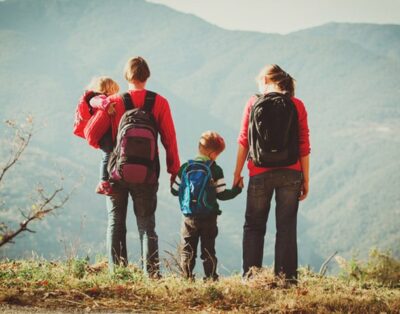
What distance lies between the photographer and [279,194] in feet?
14.3

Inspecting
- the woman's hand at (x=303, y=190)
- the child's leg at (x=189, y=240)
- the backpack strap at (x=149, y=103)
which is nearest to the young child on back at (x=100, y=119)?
the backpack strap at (x=149, y=103)

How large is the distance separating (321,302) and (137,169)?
68.3 inches

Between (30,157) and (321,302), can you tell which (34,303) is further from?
(30,157)

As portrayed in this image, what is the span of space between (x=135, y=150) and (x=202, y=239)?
102cm

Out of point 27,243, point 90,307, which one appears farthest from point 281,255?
point 27,243

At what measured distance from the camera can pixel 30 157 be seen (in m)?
167

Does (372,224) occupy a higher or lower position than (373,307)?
lower

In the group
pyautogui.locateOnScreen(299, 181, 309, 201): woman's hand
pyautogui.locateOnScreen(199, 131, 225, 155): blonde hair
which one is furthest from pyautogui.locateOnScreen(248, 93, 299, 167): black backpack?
pyautogui.locateOnScreen(199, 131, 225, 155): blonde hair

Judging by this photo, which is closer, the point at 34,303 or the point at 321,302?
the point at 34,303

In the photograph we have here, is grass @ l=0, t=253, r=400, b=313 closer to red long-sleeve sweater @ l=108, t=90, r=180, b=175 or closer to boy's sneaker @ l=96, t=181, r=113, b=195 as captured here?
boy's sneaker @ l=96, t=181, r=113, b=195

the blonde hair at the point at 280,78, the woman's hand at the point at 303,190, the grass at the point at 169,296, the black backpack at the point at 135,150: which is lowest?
the grass at the point at 169,296

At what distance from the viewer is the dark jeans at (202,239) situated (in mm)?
4617

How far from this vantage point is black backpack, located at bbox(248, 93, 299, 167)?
424 cm

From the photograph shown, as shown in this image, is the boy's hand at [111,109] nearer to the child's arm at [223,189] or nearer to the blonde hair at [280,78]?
the child's arm at [223,189]
